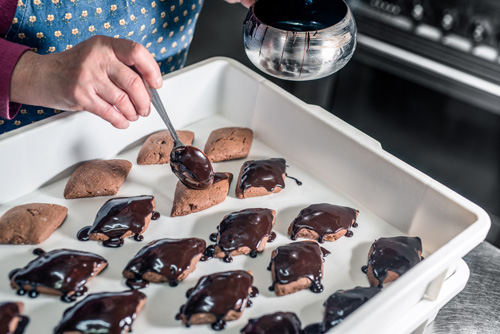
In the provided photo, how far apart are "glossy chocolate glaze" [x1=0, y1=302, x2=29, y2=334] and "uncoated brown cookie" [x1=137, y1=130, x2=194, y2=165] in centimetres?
44

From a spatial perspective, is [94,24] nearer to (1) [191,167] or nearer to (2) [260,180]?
(1) [191,167]

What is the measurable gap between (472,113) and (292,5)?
3.21ft

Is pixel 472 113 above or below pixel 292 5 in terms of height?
below

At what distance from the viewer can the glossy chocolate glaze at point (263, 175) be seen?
3.83 ft

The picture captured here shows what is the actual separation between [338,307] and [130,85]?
1.72 feet

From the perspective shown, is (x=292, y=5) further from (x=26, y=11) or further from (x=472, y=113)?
(x=472, y=113)

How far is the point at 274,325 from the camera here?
2.87 feet

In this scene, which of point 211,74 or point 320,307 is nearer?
point 320,307

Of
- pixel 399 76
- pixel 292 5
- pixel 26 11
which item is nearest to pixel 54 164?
pixel 26 11

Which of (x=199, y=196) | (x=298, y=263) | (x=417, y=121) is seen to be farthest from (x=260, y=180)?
(x=417, y=121)

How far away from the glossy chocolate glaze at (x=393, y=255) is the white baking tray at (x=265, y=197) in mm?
36

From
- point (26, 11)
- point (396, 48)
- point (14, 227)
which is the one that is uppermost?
point (26, 11)

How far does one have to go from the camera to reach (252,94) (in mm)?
1326

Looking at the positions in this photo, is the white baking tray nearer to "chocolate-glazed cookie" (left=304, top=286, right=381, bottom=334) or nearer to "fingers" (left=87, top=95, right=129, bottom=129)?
"chocolate-glazed cookie" (left=304, top=286, right=381, bottom=334)
